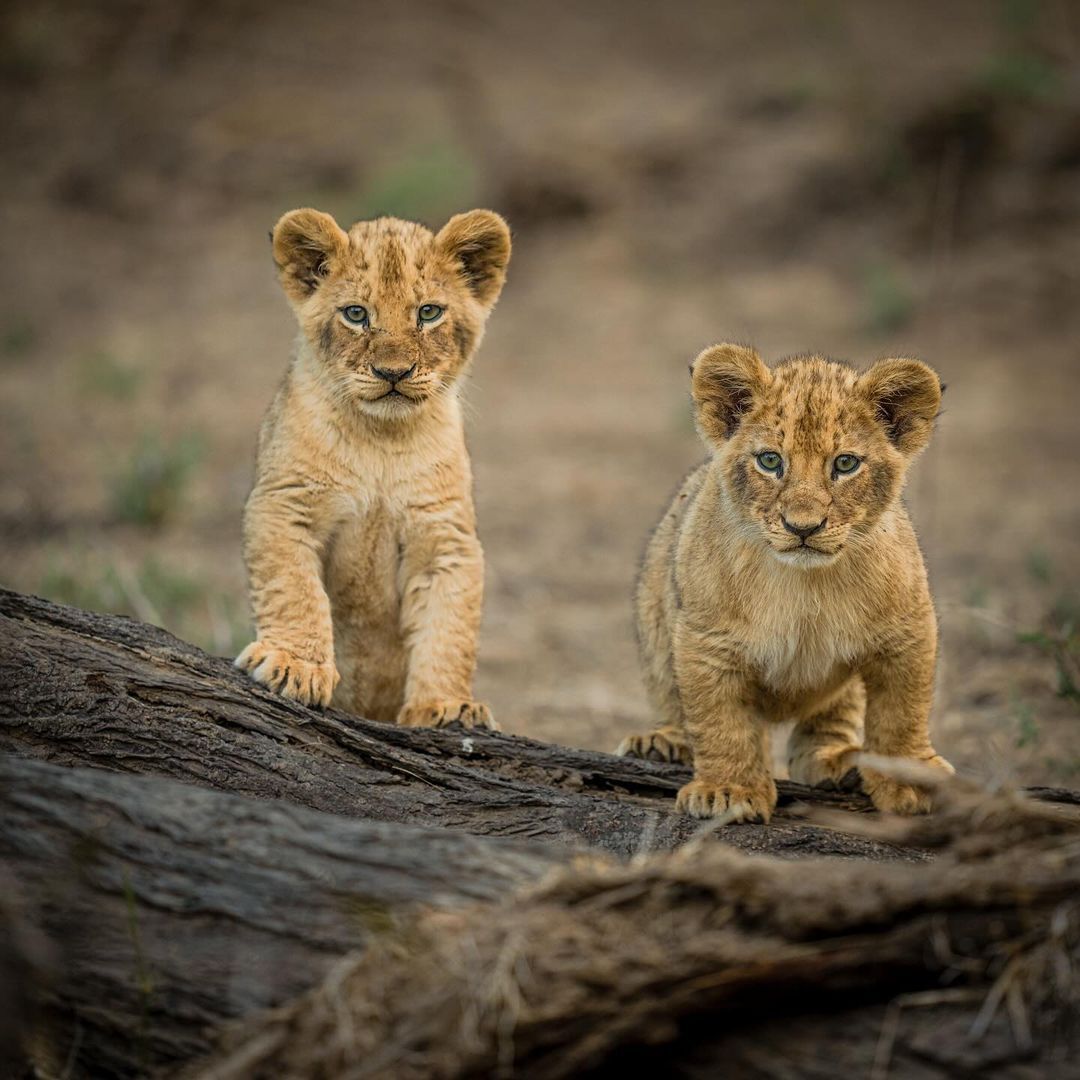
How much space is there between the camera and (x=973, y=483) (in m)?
11.7

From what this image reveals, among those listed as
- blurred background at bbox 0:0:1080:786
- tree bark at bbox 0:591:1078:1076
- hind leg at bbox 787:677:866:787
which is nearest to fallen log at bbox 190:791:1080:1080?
tree bark at bbox 0:591:1078:1076

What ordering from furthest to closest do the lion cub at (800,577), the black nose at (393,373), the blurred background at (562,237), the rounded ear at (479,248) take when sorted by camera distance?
the blurred background at (562,237) → the rounded ear at (479,248) → the black nose at (393,373) → the lion cub at (800,577)

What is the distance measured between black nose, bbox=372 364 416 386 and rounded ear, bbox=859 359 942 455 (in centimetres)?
165

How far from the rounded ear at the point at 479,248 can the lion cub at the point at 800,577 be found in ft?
4.32

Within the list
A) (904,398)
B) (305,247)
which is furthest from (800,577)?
(305,247)

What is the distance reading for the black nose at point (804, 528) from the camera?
4.16 m

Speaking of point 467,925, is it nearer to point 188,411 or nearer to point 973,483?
point 973,483

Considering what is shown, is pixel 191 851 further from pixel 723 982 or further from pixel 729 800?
pixel 729 800

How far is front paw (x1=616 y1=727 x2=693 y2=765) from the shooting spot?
5160mm

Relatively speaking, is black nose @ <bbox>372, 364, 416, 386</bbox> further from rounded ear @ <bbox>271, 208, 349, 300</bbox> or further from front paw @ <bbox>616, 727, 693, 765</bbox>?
front paw @ <bbox>616, 727, 693, 765</bbox>

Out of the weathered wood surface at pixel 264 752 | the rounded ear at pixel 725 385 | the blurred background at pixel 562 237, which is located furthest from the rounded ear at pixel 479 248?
the blurred background at pixel 562 237

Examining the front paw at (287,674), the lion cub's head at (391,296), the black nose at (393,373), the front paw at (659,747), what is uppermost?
the lion cub's head at (391,296)

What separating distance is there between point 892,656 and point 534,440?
8901mm

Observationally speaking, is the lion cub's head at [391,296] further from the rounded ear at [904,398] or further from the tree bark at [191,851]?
the rounded ear at [904,398]
